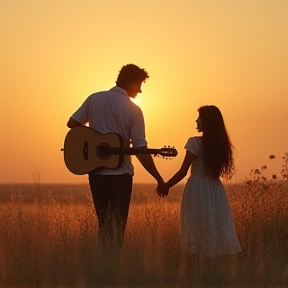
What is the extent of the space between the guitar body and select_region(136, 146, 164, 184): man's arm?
25 cm

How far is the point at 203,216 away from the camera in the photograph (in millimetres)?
9609

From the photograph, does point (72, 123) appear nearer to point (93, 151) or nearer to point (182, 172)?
point (93, 151)

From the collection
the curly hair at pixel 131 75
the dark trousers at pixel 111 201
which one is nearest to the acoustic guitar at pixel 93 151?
the dark trousers at pixel 111 201

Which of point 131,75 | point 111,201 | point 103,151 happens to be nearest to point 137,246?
point 111,201

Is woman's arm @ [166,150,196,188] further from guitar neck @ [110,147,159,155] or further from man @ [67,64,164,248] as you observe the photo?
guitar neck @ [110,147,159,155]

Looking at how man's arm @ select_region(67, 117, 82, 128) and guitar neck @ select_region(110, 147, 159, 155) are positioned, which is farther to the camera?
man's arm @ select_region(67, 117, 82, 128)

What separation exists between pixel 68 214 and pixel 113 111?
1.83 metres

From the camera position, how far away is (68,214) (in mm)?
10875

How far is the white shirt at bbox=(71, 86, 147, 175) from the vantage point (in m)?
9.52

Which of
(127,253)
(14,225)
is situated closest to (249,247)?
(127,253)

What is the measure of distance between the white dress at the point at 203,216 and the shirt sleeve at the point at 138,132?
465 mm

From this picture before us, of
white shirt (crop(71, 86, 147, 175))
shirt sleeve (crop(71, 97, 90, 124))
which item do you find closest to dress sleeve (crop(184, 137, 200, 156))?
white shirt (crop(71, 86, 147, 175))

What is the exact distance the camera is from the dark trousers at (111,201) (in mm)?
9336

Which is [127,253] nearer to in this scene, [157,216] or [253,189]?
[157,216]
